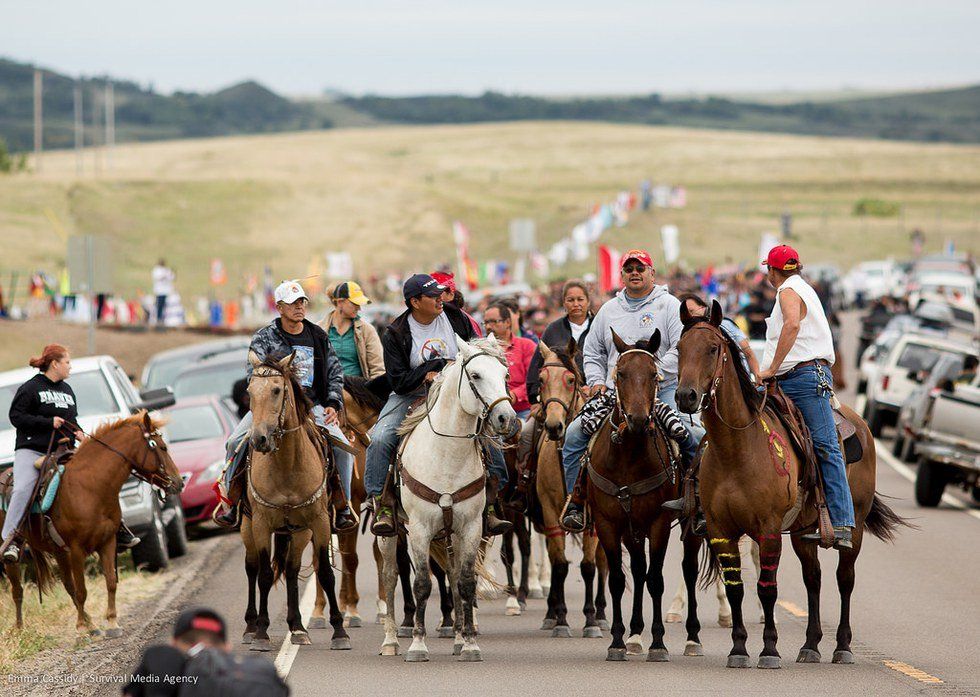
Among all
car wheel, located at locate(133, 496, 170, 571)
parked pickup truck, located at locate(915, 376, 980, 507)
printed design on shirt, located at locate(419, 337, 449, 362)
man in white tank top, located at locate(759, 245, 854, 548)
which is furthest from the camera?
parked pickup truck, located at locate(915, 376, 980, 507)

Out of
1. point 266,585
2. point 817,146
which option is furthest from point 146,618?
point 817,146

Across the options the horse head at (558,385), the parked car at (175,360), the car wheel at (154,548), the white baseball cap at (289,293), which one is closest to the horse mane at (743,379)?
the horse head at (558,385)

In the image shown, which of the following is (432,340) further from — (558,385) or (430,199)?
(430,199)

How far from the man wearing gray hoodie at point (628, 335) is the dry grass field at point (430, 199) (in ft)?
200

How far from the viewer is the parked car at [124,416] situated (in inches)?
648

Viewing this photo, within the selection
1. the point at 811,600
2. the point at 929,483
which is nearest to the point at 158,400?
the point at 811,600

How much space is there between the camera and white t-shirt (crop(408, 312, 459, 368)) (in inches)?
481

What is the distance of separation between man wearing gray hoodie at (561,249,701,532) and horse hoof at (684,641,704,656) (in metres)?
1.18

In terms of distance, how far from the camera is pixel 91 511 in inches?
523

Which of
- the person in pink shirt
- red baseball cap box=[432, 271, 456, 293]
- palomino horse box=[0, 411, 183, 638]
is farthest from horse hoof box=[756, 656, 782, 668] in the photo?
palomino horse box=[0, 411, 183, 638]

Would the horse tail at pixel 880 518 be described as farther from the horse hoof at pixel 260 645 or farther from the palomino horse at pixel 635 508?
the horse hoof at pixel 260 645

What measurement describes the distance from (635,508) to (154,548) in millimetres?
7164

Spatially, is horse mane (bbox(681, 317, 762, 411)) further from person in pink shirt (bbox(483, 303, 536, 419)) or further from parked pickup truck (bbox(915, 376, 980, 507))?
parked pickup truck (bbox(915, 376, 980, 507))

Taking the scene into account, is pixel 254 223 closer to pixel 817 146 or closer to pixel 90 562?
pixel 90 562
